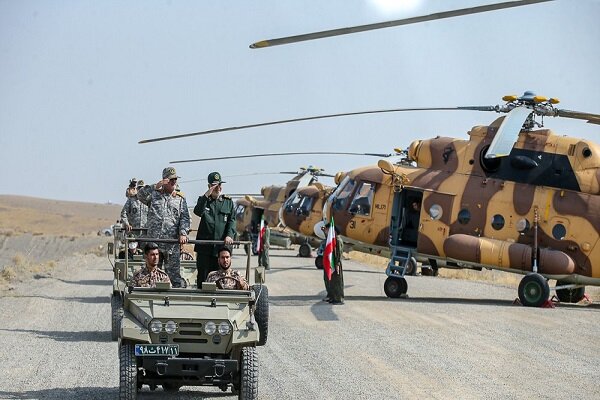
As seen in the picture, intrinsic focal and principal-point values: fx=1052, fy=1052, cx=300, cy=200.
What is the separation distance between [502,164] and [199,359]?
14.3m

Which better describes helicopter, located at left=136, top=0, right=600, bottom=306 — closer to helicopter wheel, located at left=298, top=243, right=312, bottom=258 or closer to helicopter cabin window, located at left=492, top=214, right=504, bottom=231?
helicopter cabin window, located at left=492, top=214, right=504, bottom=231

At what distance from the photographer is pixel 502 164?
22328 mm

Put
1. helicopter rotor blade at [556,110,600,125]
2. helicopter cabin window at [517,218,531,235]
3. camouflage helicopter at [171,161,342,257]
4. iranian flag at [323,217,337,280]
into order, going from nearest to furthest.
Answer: helicopter rotor blade at [556,110,600,125] → iranian flag at [323,217,337,280] → helicopter cabin window at [517,218,531,235] → camouflage helicopter at [171,161,342,257]

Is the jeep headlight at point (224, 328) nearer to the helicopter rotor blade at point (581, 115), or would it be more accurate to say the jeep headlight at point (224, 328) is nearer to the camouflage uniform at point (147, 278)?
the camouflage uniform at point (147, 278)

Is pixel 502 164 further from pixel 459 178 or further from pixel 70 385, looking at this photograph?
pixel 70 385

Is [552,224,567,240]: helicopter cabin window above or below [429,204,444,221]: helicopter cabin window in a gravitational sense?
below

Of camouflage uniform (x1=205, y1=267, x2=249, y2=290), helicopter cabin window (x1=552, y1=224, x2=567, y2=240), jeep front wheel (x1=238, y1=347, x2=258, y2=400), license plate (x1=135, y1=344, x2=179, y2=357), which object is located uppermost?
helicopter cabin window (x1=552, y1=224, x2=567, y2=240)

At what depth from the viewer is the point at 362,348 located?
14484mm

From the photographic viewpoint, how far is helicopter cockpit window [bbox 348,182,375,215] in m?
24.0

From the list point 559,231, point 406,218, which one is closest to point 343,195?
point 406,218

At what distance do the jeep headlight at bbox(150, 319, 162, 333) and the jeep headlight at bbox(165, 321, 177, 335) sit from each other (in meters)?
0.06

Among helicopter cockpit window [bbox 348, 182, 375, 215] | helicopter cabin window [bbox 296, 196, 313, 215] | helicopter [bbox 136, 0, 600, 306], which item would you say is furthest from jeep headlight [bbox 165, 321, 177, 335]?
helicopter cabin window [bbox 296, 196, 313, 215]

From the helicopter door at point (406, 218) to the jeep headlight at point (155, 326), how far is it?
48.2ft

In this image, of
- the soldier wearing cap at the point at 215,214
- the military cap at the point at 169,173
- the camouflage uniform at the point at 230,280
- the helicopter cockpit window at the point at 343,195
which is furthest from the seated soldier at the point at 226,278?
the helicopter cockpit window at the point at 343,195
